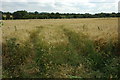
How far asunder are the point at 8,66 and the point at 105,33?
525 cm

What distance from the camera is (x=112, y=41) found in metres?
11.2

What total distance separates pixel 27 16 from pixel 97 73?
3681 cm

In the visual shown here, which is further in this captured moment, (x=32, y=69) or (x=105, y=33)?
(x=105, y=33)

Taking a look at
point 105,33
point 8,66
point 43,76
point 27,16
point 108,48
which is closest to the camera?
point 43,76

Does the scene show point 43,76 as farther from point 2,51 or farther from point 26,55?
point 2,51

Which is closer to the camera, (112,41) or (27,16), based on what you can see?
(112,41)

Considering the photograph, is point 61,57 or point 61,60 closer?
point 61,60

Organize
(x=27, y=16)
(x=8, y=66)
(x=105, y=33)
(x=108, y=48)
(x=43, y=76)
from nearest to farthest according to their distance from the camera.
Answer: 1. (x=43, y=76)
2. (x=8, y=66)
3. (x=108, y=48)
4. (x=105, y=33)
5. (x=27, y=16)

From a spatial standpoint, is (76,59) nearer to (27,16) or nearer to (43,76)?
(43,76)

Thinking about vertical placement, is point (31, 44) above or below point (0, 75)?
above

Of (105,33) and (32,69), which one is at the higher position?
(105,33)

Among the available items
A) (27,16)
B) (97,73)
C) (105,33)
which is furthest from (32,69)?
(27,16)

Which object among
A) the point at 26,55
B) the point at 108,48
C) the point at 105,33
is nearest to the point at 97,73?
the point at 108,48

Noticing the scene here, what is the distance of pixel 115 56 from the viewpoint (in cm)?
1017
